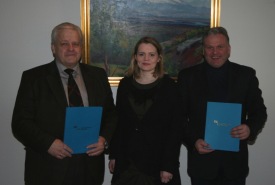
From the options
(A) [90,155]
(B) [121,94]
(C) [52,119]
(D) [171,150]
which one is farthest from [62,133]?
(D) [171,150]

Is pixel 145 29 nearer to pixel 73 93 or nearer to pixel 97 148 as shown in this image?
pixel 73 93

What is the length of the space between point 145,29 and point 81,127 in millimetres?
1227

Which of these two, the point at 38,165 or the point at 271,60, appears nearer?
the point at 38,165

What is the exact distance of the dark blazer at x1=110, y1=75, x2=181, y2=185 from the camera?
2.09 m

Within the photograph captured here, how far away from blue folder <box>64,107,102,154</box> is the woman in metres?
0.25

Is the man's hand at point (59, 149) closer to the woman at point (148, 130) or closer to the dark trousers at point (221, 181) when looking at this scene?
the woman at point (148, 130)

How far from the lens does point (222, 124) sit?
209cm

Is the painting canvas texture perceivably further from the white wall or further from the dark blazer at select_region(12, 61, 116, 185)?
the dark blazer at select_region(12, 61, 116, 185)

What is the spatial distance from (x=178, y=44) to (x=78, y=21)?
37.5 inches

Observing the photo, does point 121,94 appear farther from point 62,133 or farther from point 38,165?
point 38,165

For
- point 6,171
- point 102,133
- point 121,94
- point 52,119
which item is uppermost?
point 121,94

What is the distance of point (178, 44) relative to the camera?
279 cm

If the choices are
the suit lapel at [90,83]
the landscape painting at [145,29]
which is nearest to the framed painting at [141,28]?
the landscape painting at [145,29]

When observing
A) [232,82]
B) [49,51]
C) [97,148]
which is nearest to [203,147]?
[232,82]
